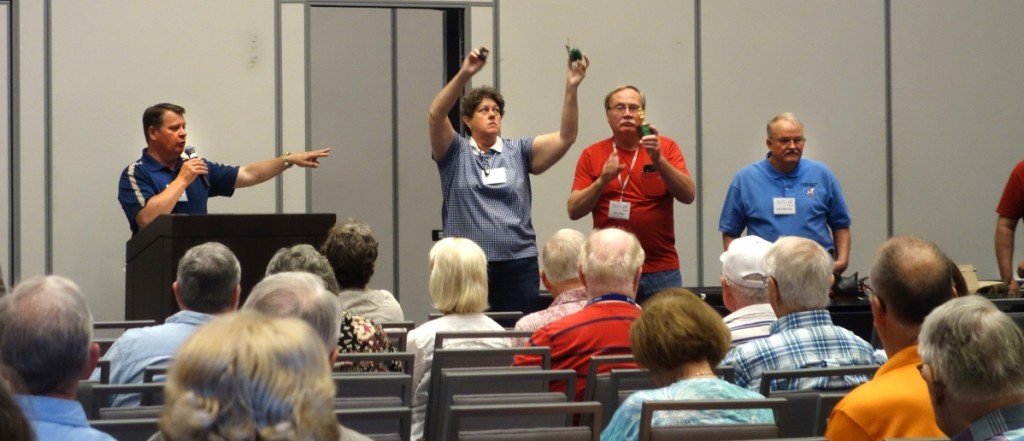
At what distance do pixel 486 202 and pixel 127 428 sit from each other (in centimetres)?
385

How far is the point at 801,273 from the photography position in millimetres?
3777

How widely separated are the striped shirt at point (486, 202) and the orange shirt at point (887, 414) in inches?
153

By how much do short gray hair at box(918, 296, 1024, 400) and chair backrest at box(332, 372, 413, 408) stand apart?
61.9 inches

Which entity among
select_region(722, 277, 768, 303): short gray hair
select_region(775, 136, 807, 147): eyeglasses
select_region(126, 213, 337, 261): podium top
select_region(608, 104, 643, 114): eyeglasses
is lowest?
select_region(722, 277, 768, 303): short gray hair

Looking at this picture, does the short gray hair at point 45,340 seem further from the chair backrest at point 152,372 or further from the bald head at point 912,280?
the bald head at point 912,280

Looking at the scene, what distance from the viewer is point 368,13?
336 inches

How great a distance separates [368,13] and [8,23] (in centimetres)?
224

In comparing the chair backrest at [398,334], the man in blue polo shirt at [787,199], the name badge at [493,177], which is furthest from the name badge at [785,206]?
the chair backrest at [398,334]

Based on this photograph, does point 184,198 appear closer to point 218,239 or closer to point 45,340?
point 218,239

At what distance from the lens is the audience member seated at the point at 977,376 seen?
222cm

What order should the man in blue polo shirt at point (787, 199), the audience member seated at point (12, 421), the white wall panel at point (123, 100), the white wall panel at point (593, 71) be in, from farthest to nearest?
the white wall panel at point (593, 71) → the white wall panel at point (123, 100) → the man in blue polo shirt at point (787, 199) → the audience member seated at point (12, 421)

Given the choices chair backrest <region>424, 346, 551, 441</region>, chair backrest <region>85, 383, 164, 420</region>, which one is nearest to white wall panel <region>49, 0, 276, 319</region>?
chair backrest <region>424, 346, 551, 441</region>

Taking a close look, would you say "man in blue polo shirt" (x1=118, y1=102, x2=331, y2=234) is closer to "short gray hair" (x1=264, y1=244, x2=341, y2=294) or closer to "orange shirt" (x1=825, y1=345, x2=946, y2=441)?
"short gray hair" (x1=264, y1=244, x2=341, y2=294)

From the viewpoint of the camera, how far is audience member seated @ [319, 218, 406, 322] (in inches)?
192
